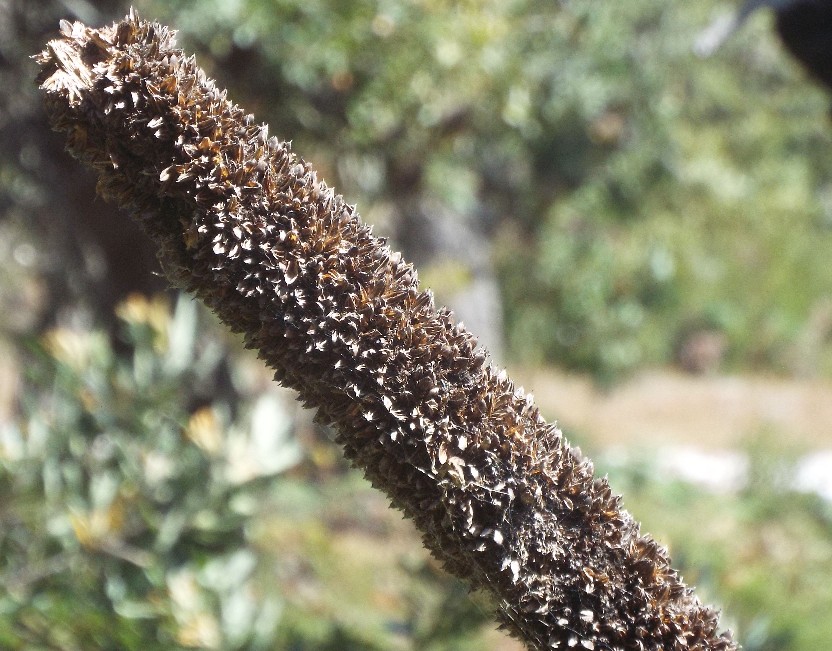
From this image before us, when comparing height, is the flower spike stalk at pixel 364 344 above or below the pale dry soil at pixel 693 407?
below

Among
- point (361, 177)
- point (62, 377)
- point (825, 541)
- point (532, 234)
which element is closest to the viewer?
point (62, 377)

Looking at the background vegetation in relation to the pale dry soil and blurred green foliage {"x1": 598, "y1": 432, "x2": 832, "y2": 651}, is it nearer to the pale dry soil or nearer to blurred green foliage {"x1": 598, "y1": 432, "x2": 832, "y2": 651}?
blurred green foliage {"x1": 598, "y1": 432, "x2": 832, "y2": 651}

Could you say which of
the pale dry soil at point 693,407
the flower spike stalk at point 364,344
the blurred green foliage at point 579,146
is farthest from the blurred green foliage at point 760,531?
the flower spike stalk at point 364,344

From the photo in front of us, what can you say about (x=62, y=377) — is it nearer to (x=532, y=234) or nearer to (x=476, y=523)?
(x=476, y=523)

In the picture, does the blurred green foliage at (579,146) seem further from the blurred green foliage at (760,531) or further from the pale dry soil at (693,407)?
the blurred green foliage at (760,531)

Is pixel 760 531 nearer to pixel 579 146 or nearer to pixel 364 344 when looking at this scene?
pixel 579 146

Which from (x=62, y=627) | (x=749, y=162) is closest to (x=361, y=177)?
(x=62, y=627)
